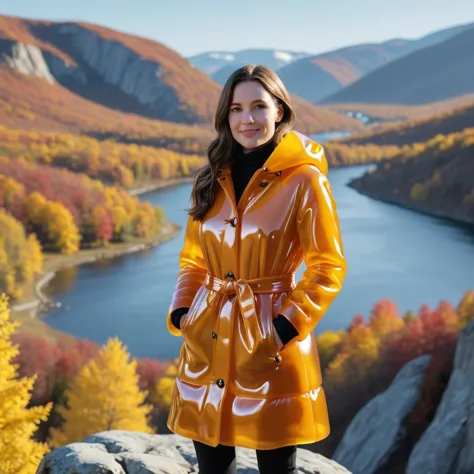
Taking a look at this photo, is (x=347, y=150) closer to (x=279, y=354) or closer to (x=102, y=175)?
(x=102, y=175)

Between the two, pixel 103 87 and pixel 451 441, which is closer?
pixel 451 441

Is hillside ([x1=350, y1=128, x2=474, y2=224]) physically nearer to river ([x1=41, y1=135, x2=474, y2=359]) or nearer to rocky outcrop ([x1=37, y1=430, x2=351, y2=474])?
river ([x1=41, y1=135, x2=474, y2=359])

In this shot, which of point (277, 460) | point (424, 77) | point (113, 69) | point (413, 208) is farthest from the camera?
point (424, 77)

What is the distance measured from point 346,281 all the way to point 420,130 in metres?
46.8

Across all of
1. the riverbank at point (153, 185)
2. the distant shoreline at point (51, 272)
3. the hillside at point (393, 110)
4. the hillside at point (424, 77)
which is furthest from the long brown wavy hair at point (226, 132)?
the hillside at point (424, 77)

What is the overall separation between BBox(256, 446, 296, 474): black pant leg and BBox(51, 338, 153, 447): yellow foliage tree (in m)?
14.7

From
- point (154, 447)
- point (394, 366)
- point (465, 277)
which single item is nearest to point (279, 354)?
point (154, 447)

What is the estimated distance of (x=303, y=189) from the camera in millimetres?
2156

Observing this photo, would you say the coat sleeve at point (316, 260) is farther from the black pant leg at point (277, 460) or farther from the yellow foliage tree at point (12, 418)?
the yellow foliage tree at point (12, 418)

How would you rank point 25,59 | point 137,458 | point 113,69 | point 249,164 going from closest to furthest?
point 249,164, point 137,458, point 25,59, point 113,69

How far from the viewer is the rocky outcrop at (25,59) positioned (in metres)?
83.0

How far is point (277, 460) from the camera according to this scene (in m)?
2.19

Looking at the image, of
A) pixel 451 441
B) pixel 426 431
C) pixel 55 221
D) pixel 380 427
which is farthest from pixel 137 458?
pixel 55 221

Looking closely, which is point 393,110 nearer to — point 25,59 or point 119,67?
point 119,67
